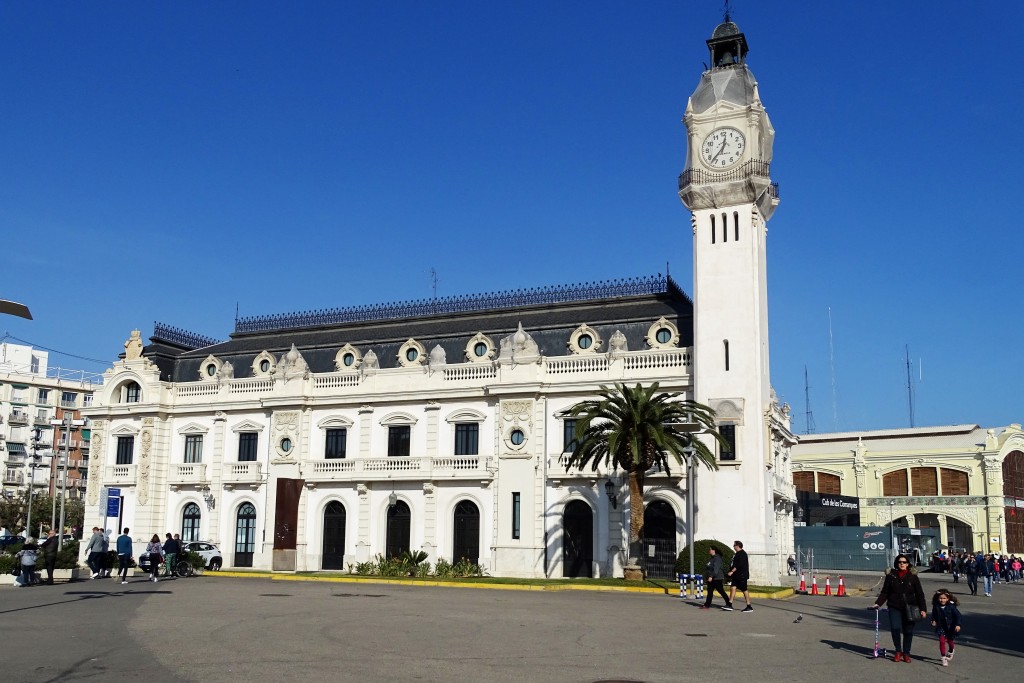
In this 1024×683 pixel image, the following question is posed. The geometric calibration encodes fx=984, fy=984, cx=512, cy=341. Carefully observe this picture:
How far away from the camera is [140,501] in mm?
52156

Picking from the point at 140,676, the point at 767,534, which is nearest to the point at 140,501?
the point at 767,534

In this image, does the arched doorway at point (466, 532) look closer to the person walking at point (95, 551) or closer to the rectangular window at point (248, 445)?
the rectangular window at point (248, 445)

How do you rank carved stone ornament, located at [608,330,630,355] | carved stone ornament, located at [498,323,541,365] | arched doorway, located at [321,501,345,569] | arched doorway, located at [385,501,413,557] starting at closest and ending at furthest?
1. carved stone ornament, located at [608,330,630,355]
2. carved stone ornament, located at [498,323,541,365]
3. arched doorway, located at [385,501,413,557]
4. arched doorway, located at [321,501,345,569]

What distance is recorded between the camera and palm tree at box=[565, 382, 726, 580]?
37.0 m

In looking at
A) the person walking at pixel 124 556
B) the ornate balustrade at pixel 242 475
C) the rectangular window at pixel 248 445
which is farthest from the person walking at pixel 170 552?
the rectangular window at pixel 248 445

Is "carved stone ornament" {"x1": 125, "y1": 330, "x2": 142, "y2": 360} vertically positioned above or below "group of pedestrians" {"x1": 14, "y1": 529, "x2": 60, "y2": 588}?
above

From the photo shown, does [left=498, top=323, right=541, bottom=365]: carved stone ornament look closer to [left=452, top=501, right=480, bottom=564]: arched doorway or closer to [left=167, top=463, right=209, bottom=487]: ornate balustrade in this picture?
[left=452, top=501, right=480, bottom=564]: arched doorway

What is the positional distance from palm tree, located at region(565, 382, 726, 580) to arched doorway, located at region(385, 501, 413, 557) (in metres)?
11.7

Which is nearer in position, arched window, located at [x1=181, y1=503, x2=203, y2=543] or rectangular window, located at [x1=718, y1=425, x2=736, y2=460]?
rectangular window, located at [x1=718, y1=425, x2=736, y2=460]

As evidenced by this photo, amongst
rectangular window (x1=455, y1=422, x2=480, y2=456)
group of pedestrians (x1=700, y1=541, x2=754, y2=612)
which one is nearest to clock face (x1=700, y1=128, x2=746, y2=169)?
rectangular window (x1=455, y1=422, x2=480, y2=456)

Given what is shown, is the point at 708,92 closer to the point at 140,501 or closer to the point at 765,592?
the point at 765,592

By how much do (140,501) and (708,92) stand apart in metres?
35.5

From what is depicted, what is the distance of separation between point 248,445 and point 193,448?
3849mm

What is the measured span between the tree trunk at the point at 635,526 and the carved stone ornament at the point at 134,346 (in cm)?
3116
